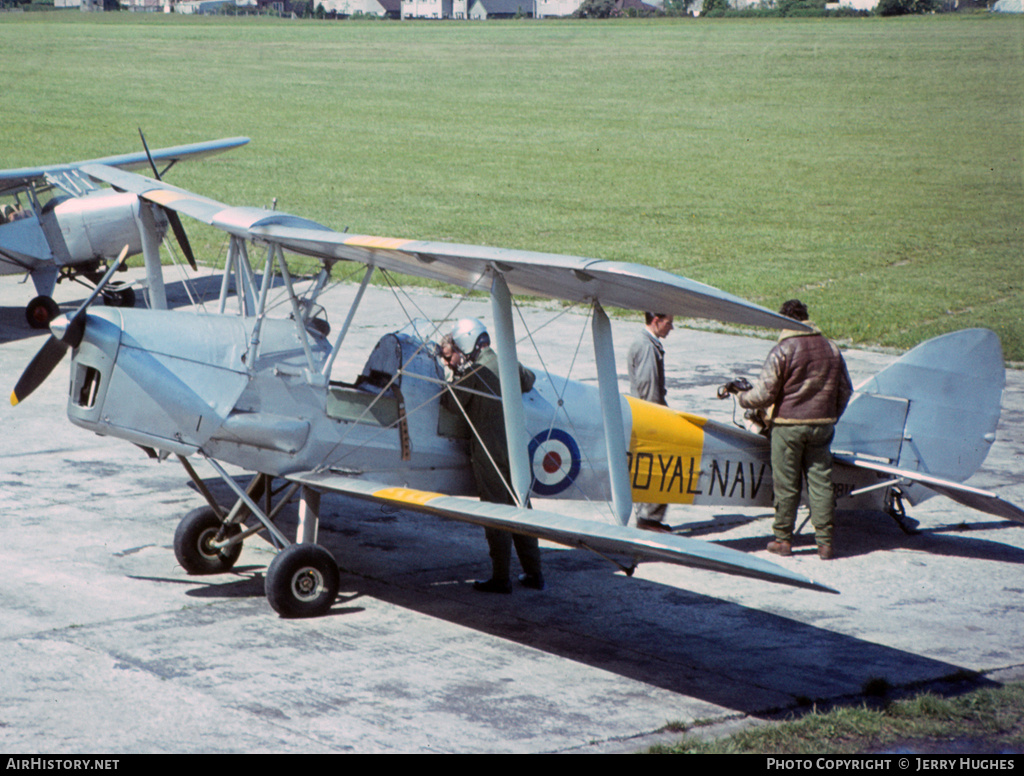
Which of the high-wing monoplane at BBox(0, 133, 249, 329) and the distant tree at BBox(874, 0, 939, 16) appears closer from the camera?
the high-wing monoplane at BBox(0, 133, 249, 329)

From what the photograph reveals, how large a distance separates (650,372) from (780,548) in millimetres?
1604

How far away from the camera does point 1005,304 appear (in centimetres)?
1958

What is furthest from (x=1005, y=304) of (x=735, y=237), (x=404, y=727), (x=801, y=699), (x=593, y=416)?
(x=404, y=727)

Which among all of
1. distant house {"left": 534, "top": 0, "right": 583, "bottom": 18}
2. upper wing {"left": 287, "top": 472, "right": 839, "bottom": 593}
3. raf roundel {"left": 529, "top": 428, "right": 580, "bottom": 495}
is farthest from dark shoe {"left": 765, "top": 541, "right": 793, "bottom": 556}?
distant house {"left": 534, "top": 0, "right": 583, "bottom": 18}

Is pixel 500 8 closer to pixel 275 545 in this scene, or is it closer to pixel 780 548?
pixel 780 548

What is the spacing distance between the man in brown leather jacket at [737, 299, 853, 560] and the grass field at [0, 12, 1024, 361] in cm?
803

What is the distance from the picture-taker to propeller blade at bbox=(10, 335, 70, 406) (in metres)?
7.07

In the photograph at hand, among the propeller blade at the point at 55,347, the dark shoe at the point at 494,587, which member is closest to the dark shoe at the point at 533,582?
the dark shoe at the point at 494,587

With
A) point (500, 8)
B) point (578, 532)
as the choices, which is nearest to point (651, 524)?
point (578, 532)

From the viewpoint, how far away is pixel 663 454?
8.27 metres

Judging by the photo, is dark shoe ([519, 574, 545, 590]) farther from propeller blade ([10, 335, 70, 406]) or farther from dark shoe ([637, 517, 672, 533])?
propeller blade ([10, 335, 70, 406])

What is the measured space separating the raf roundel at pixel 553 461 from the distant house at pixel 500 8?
9525 cm

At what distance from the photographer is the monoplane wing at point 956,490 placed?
26.1 ft
